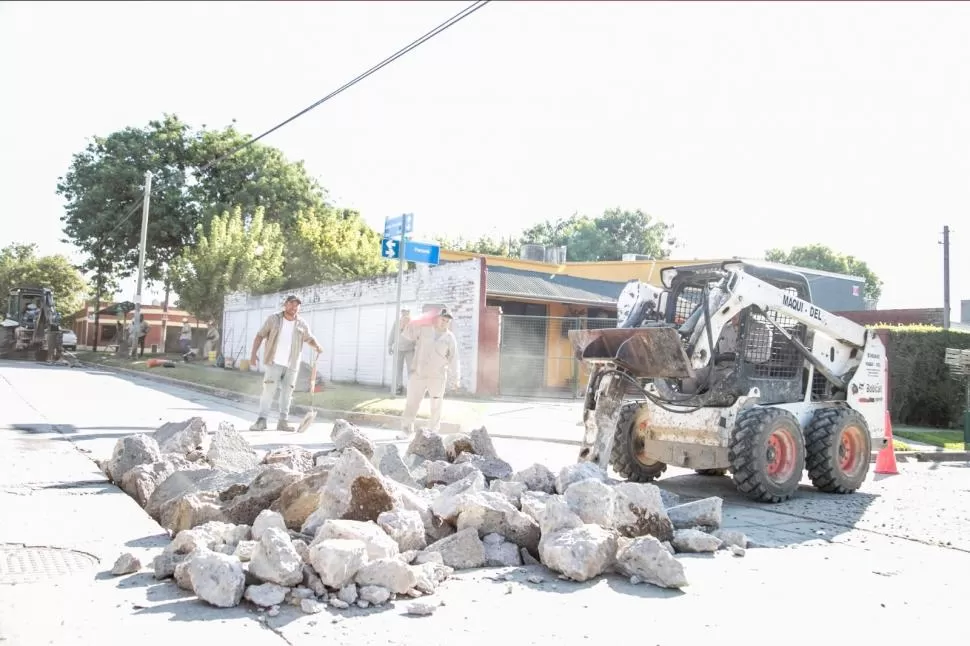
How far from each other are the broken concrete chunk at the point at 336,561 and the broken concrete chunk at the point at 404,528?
54 centimetres

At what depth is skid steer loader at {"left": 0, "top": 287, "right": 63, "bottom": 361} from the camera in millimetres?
31203

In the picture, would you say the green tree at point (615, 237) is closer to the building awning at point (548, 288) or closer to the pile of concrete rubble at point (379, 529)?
the building awning at point (548, 288)

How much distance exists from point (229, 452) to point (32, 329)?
29178 millimetres

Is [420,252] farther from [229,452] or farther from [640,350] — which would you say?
[229,452]

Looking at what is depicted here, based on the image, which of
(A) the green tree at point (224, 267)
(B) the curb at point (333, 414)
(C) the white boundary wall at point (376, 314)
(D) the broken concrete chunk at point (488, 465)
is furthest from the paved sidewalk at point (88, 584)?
(A) the green tree at point (224, 267)

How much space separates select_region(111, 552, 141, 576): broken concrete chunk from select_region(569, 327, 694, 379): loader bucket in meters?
4.85

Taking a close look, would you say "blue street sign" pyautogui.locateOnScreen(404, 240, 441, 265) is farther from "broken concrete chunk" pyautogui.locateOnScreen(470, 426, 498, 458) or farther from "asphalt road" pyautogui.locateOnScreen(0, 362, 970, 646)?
"asphalt road" pyautogui.locateOnScreen(0, 362, 970, 646)

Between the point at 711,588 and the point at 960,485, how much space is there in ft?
21.1

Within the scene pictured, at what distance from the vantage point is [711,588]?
4.47m

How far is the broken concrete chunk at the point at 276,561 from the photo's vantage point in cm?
391

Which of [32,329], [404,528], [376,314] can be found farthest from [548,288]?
[404,528]

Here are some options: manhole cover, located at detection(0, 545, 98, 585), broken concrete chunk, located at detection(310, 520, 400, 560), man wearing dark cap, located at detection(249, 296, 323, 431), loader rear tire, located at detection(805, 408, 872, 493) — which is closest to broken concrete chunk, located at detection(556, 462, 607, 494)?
broken concrete chunk, located at detection(310, 520, 400, 560)

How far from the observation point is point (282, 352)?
1130 centimetres

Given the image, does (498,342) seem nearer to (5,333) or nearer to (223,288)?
(223,288)
